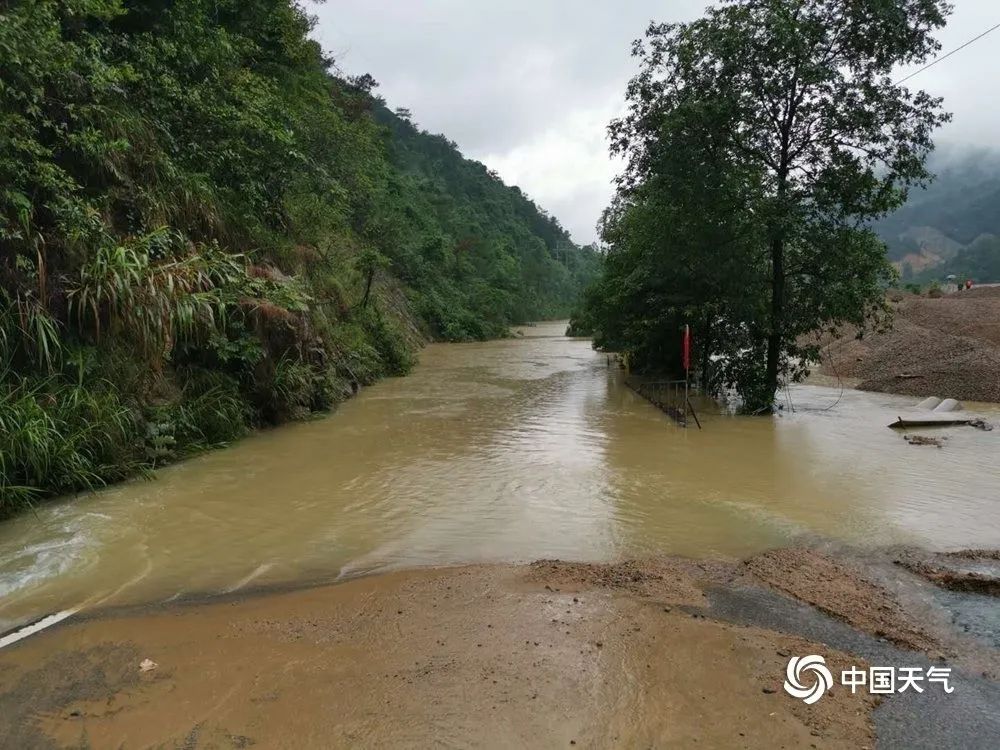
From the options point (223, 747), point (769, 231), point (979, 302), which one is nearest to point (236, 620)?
point (223, 747)

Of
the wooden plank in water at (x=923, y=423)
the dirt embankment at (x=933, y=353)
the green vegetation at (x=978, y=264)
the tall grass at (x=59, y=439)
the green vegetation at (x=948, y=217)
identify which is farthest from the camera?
the green vegetation at (x=948, y=217)

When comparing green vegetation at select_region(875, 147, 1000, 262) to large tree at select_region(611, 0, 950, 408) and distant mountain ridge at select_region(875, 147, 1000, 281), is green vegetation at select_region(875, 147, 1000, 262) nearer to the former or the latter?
distant mountain ridge at select_region(875, 147, 1000, 281)

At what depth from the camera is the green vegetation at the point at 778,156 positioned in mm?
10742

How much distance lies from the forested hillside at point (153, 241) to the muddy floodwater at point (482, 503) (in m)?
0.71

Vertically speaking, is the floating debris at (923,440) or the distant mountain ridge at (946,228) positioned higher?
the distant mountain ridge at (946,228)

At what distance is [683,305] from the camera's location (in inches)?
549

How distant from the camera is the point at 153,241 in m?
8.20

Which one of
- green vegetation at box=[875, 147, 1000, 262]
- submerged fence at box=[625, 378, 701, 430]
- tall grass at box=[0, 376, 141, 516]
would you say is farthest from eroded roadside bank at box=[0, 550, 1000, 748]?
green vegetation at box=[875, 147, 1000, 262]

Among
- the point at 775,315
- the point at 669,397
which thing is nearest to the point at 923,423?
the point at 775,315

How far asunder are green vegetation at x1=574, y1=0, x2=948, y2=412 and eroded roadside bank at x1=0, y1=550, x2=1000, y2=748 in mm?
8440

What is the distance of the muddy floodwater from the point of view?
15.7ft

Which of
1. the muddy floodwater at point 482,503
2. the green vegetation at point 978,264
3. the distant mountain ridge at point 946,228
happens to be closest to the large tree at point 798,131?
the muddy floodwater at point 482,503

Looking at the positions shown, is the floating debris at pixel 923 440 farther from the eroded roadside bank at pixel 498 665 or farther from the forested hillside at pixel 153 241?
the forested hillside at pixel 153 241

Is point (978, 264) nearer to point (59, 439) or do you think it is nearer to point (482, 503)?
point (482, 503)
